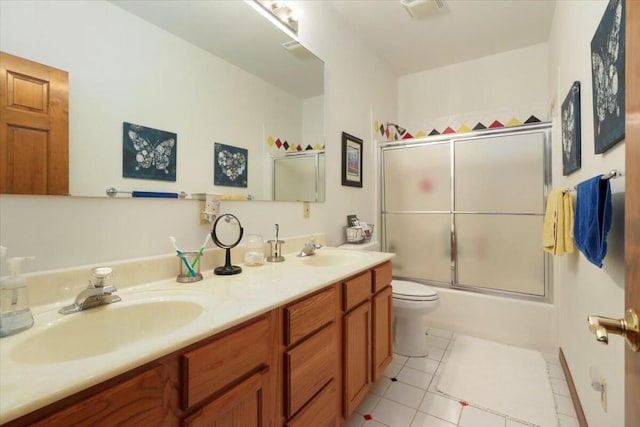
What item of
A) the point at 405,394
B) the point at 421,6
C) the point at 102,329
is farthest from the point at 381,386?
the point at 421,6

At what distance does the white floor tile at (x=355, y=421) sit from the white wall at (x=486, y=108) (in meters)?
1.37

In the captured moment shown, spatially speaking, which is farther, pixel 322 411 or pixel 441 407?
pixel 441 407

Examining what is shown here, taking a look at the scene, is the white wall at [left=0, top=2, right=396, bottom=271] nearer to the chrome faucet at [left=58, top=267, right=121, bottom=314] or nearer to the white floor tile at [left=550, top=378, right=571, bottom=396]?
the chrome faucet at [left=58, top=267, right=121, bottom=314]

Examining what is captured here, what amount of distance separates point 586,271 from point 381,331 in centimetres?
102

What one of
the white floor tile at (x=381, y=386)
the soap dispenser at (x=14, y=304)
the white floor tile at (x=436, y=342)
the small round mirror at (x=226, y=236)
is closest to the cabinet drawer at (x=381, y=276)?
the white floor tile at (x=381, y=386)

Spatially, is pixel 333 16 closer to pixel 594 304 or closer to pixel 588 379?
pixel 594 304

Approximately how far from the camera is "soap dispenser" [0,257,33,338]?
66cm

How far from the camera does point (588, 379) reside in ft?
4.32

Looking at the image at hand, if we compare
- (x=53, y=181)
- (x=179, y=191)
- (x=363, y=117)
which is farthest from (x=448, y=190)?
(x=53, y=181)

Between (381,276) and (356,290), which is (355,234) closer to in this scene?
(381,276)

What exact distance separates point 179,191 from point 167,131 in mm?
241

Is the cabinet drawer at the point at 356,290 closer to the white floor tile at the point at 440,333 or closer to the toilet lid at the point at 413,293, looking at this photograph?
the toilet lid at the point at 413,293

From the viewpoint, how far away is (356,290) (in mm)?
A: 1399

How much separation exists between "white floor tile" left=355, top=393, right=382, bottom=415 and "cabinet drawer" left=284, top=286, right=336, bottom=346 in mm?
741
